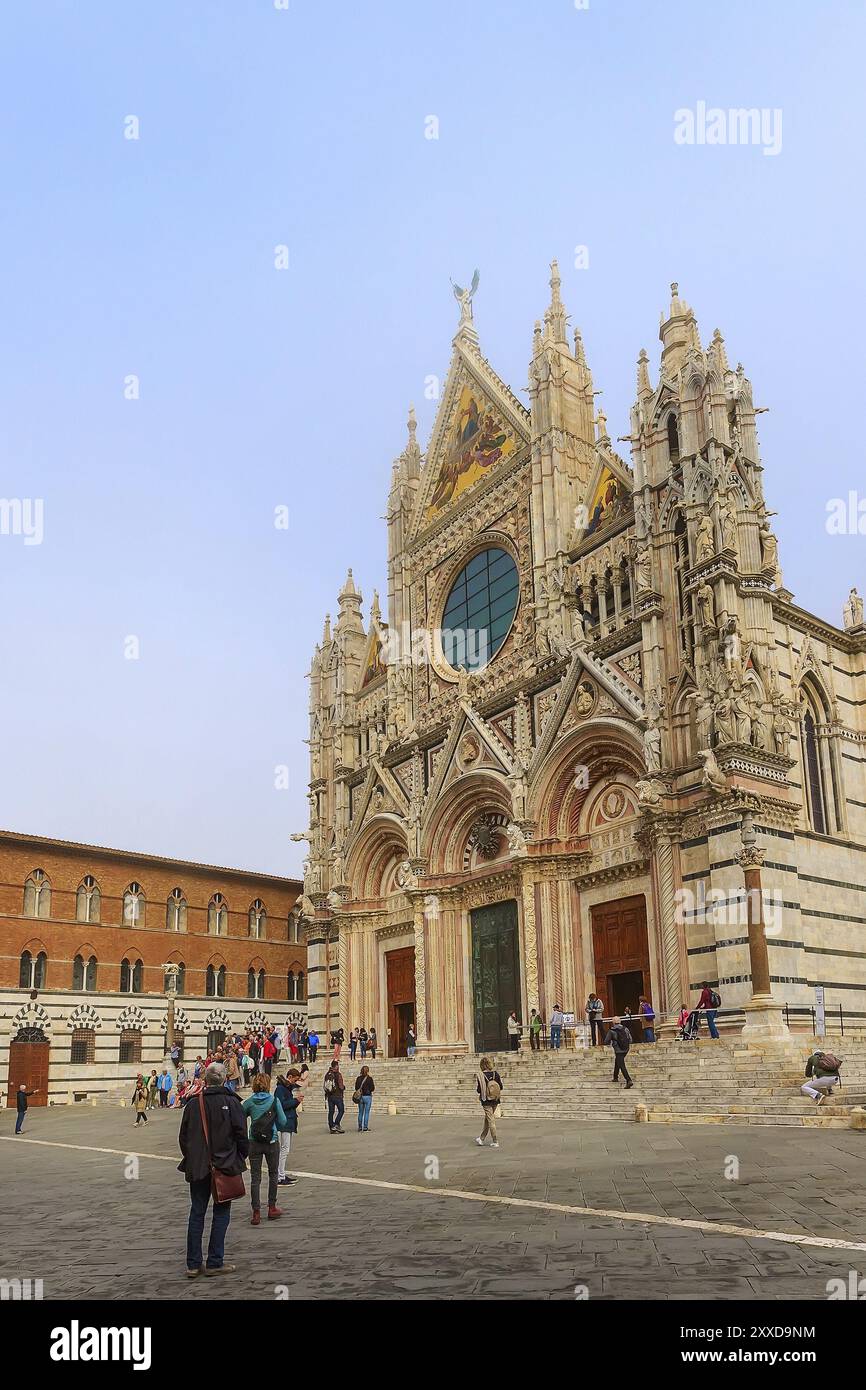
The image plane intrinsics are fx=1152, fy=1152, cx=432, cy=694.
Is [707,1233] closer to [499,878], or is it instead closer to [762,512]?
[762,512]

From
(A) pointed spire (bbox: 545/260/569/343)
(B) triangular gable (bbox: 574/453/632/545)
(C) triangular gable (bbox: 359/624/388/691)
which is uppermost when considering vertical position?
(A) pointed spire (bbox: 545/260/569/343)

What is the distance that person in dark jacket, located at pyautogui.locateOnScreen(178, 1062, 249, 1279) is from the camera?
27.3 feet

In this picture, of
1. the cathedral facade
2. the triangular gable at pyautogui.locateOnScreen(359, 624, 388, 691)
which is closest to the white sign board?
the cathedral facade

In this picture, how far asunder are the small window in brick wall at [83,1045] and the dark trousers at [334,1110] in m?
26.6

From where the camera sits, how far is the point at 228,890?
51250mm

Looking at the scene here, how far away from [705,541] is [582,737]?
6.28 m

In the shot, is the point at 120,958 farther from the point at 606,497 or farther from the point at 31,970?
the point at 606,497

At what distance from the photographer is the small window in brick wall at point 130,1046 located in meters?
46.0

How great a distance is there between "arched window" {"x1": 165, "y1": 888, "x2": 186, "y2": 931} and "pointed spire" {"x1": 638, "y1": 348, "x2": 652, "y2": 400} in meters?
29.6

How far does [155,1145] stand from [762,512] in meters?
19.5

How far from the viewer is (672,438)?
99.4 feet

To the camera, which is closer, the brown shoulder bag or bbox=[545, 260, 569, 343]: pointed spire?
the brown shoulder bag

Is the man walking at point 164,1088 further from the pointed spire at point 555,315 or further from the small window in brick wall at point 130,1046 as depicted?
the pointed spire at point 555,315

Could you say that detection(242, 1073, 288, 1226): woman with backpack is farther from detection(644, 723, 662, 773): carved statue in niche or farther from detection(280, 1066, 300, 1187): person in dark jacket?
detection(644, 723, 662, 773): carved statue in niche
